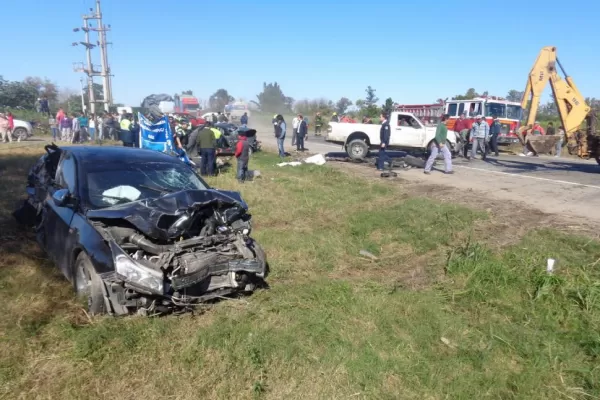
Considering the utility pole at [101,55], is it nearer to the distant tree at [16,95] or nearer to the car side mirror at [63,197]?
the distant tree at [16,95]

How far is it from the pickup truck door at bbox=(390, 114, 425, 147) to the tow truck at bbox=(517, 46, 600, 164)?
3882 mm

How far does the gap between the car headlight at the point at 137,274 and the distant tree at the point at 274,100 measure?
71.8 metres

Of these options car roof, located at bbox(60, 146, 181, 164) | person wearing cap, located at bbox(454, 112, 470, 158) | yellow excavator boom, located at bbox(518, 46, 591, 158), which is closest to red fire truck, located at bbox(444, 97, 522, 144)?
person wearing cap, located at bbox(454, 112, 470, 158)

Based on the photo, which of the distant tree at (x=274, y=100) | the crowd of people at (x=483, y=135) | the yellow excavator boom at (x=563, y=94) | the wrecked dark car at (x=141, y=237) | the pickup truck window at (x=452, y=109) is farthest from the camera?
the distant tree at (x=274, y=100)

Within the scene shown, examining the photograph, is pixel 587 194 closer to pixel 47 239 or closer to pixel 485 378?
pixel 485 378

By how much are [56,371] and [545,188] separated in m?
10.9

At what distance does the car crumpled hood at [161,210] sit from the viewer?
4.07 meters

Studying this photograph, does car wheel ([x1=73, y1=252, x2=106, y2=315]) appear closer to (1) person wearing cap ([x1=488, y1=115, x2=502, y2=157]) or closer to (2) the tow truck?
(2) the tow truck

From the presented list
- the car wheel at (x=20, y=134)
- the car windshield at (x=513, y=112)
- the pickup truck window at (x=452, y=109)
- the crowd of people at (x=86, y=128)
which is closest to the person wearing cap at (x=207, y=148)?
the crowd of people at (x=86, y=128)

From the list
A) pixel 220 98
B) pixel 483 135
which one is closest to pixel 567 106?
pixel 483 135

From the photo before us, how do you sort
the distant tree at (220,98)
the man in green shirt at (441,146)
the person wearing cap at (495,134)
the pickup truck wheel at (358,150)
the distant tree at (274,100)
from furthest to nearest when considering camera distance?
the distant tree at (220,98) → the distant tree at (274,100) → the person wearing cap at (495,134) → the pickup truck wheel at (358,150) → the man in green shirt at (441,146)

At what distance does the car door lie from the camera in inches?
177

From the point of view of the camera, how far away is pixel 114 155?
5.46 meters

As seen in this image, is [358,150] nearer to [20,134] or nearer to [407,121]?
[407,121]
